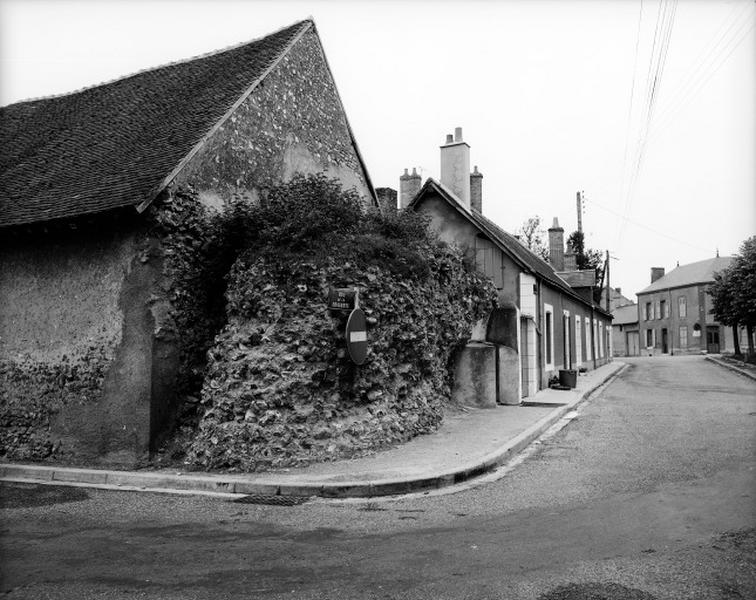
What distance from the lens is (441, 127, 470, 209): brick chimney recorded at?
65.6 feet

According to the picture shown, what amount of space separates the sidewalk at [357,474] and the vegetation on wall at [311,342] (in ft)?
1.39

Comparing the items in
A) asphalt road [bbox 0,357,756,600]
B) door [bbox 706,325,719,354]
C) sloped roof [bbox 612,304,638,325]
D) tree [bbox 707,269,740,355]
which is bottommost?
asphalt road [bbox 0,357,756,600]

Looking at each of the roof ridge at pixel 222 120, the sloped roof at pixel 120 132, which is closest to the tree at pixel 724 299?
the sloped roof at pixel 120 132

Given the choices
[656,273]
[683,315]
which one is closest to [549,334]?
[683,315]

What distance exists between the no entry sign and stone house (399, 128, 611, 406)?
5.94 m

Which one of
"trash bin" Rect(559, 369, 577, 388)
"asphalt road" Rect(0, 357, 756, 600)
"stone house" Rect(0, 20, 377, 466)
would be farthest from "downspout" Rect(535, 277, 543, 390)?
"asphalt road" Rect(0, 357, 756, 600)

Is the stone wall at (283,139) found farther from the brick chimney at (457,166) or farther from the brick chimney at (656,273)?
the brick chimney at (656,273)

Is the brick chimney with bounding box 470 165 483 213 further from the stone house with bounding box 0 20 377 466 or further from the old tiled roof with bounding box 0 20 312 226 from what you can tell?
the stone house with bounding box 0 20 377 466

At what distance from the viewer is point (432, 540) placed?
17.6ft

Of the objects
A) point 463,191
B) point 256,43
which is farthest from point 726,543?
point 463,191

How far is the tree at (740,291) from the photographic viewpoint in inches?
1113

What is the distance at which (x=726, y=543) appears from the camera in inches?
196

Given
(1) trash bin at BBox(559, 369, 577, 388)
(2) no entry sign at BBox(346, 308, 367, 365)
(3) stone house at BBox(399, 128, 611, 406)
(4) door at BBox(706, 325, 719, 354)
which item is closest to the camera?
(2) no entry sign at BBox(346, 308, 367, 365)

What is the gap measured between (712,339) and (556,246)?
3608cm
